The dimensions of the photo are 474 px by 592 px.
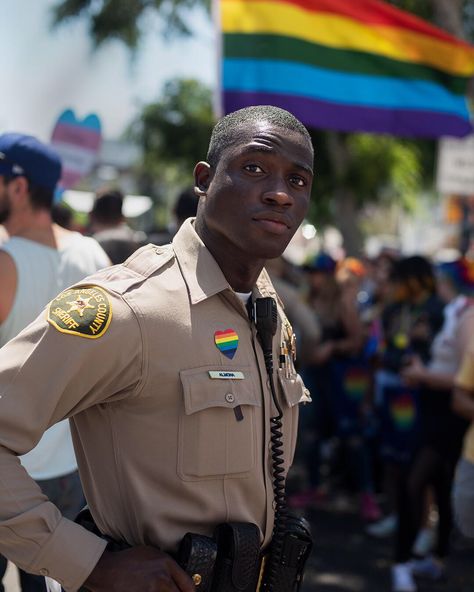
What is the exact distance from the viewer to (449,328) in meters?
5.54

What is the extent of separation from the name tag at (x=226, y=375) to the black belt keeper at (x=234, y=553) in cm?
32

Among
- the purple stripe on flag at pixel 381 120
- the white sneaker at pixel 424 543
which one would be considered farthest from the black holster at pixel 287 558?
the purple stripe on flag at pixel 381 120

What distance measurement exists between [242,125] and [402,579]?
387cm

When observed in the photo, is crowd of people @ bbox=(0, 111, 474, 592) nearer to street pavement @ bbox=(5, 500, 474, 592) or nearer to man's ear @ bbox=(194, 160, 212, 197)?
man's ear @ bbox=(194, 160, 212, 197)

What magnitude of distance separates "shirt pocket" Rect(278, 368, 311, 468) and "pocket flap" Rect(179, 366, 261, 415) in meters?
0.14

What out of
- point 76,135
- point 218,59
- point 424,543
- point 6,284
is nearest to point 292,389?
point 6,284

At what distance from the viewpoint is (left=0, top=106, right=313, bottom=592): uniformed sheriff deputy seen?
75.0 inches

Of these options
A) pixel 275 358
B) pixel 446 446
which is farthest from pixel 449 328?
pixel 275 358

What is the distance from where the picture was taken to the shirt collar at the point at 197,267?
209cm

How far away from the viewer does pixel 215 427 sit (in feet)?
6.68

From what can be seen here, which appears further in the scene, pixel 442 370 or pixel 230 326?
pixel 442 370

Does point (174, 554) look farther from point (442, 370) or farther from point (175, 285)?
point (442, 370)

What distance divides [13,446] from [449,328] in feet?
13.2

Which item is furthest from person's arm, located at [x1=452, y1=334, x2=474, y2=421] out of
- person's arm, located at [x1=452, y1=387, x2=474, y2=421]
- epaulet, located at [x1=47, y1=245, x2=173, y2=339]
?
epaulet, located at [x1=47, y1=245, x2=173, y2=339]
